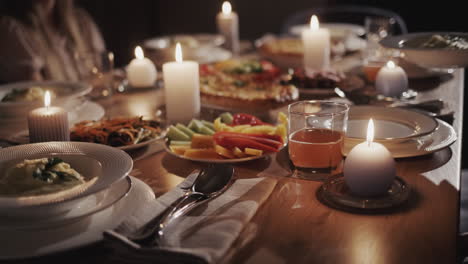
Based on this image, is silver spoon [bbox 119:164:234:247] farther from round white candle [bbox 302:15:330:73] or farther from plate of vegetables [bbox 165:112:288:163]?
round white candle [bbox 302:15:330:73]

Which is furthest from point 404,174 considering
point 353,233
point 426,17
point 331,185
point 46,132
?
point 426,17

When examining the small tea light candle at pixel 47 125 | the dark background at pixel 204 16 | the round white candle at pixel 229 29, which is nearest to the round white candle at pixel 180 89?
the small tea light candle at pixel 47 125

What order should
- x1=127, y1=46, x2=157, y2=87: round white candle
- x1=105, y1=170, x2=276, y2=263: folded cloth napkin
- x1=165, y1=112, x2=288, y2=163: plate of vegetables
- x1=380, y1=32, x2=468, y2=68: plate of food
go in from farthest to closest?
x1=127, y1=46, x2=157, y2=87: round white candle < x1=380, y1=32, x2=468, y2=68: plate of food < x1=165, y1=112, x2=288, y2=163: plate of vegetables < x1=105, y1=170, x2=276, y2=263: folded cloth napkin

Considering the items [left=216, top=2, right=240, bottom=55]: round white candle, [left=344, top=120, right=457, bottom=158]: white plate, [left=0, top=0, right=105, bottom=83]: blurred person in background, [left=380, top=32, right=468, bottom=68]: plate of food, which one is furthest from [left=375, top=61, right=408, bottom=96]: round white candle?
[left=0, top=0, right=105, bottom=83]: blurred person in background

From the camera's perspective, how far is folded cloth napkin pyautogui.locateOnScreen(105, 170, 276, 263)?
0.94 m

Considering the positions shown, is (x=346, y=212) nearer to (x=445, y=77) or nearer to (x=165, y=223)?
(x=165, y=223)

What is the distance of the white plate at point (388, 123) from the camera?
4.91 feet

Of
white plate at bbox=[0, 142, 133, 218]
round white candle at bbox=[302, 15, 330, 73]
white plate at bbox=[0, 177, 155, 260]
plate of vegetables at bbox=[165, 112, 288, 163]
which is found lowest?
white plate at bbox=[0, 177, 155, 260]

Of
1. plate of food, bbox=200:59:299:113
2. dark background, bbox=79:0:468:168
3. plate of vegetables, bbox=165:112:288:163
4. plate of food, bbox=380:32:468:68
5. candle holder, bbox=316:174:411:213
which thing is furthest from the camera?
dark background, bbox=79:0:468:168

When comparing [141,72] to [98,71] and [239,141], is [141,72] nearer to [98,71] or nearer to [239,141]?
[98,71]

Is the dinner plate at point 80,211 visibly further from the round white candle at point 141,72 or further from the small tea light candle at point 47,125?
the round white candle at point 141,72

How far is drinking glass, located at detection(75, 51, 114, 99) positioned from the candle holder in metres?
1.17

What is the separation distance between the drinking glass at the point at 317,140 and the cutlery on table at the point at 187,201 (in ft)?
0.57

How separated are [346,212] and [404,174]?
0.88 ft
